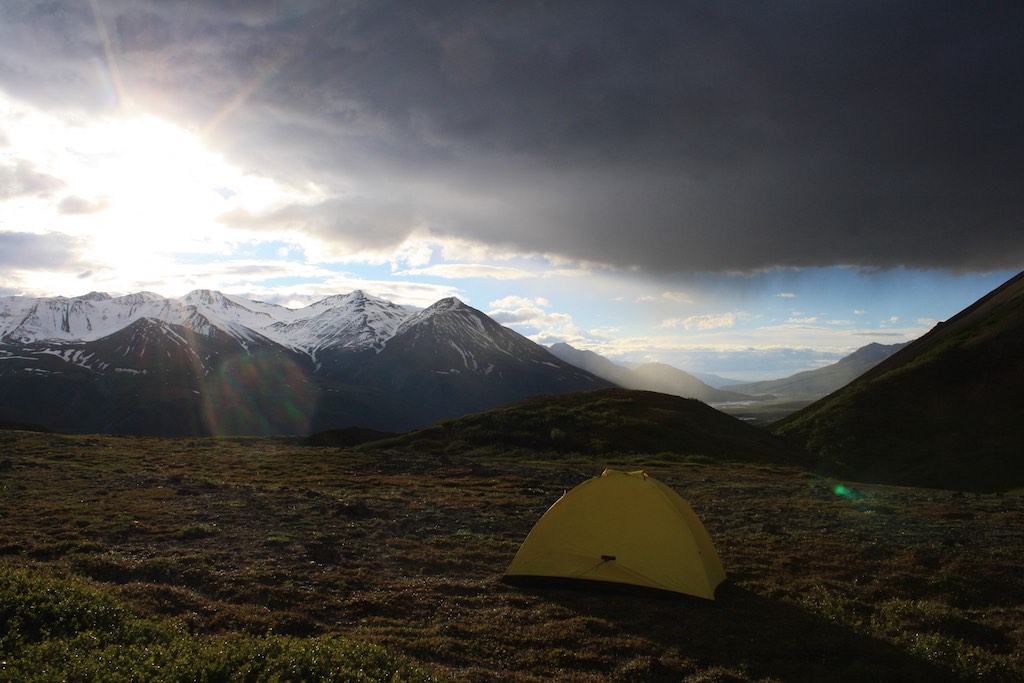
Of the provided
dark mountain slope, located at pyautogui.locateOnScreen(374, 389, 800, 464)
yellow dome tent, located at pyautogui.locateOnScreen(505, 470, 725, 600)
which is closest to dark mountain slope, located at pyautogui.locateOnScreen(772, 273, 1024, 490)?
dark mountain slope, located at pyautogui.locateOnScreen(374, 389, 800, 464)

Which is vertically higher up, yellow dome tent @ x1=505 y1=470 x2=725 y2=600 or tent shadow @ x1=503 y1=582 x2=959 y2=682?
yellow dome tent @ x1=505 y1=470 x2=725 y2=600

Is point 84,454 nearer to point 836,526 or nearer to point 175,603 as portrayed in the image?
point 175,603

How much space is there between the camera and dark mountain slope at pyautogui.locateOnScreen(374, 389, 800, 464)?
215ft

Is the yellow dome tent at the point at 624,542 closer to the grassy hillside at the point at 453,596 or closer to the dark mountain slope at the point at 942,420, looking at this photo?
the grassy hillside at the point at 453,596

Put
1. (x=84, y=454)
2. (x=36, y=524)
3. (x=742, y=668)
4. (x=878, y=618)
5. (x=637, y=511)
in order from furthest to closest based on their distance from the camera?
(x=84, y=454)
(x=36, y=524)
(x=637, y=511)
(x=878, y=618)
(x=742, y=668)

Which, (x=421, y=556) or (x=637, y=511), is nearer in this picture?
(x=637, y=511)

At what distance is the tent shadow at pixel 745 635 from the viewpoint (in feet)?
41.1

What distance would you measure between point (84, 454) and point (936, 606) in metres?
65.1

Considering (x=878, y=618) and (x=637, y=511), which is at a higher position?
(x=637, y=511)

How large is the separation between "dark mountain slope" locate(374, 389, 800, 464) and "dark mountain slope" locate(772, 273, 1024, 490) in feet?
21.3

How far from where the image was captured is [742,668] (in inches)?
500

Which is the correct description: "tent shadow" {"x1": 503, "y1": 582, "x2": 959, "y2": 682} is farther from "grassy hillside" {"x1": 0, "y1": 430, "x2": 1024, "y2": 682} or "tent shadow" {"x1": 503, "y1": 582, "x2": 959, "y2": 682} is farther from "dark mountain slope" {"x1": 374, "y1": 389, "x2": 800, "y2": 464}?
"dark mountain slope" {"x1": 374, "y1": 389, "x2": 800, "y2": 464}

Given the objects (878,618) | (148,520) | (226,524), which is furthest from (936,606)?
(148,520)

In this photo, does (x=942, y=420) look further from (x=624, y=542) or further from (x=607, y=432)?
A: (x=624, y=542)
